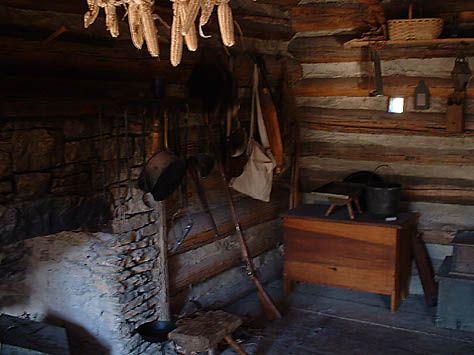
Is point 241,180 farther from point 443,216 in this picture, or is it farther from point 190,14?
point 190,14

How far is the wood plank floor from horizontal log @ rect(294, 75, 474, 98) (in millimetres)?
1667

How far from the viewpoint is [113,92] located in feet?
10.4

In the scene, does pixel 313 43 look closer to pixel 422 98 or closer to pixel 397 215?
pixel 422 98

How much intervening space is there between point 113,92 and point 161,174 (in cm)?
52

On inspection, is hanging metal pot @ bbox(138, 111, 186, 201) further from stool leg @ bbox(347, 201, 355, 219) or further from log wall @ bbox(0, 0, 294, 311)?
stool leg @ bbox(347, 201, 355, 219)

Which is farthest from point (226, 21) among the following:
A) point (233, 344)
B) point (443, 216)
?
point (443, 216)

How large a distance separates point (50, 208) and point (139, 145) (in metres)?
0.70

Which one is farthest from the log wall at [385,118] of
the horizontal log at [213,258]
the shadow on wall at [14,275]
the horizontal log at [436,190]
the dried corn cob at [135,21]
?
the dried corn cob at [135,21]

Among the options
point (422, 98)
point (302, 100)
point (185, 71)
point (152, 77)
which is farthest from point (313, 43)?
point (152, 77)

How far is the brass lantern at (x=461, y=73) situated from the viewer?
4.33 metres

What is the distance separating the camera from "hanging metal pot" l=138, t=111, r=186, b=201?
3252mm

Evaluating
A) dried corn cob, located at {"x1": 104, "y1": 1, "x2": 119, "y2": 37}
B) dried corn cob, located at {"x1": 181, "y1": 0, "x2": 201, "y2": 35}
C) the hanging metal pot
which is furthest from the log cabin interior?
dried corn cob, located at {"x1": 181, "y1": 0, "x2": 201, "y2": 35}

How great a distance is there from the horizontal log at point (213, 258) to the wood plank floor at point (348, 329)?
0.36 meters

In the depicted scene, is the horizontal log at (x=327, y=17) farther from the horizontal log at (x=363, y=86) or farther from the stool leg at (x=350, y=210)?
the stool leg at (x=350, y=210)
